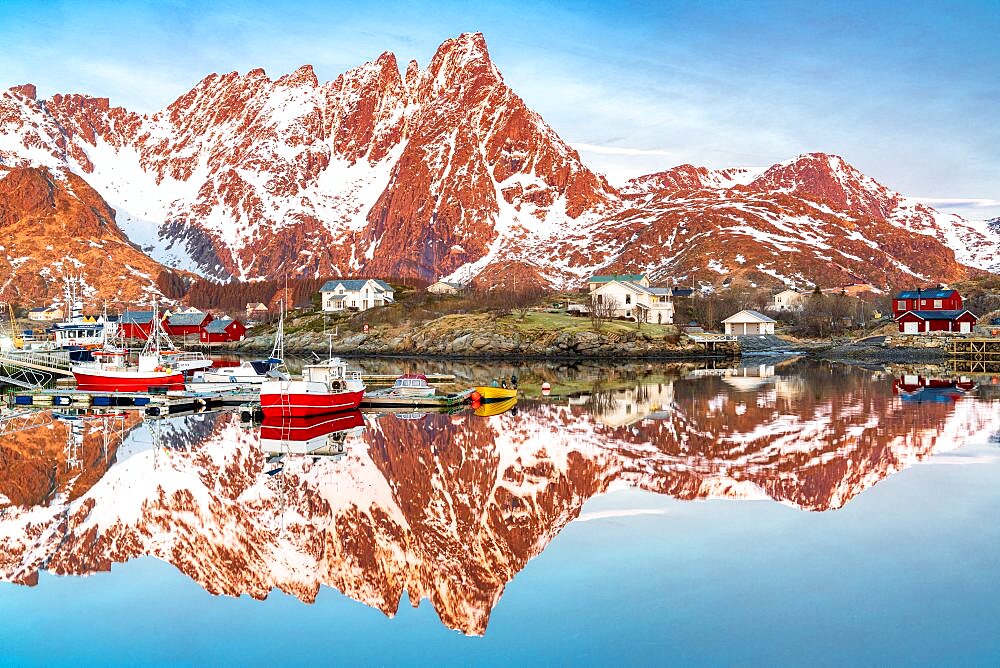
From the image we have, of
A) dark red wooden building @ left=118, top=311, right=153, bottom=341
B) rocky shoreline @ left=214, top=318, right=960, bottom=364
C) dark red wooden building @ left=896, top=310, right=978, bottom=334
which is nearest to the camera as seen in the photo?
rocky shoreline @ left=214, top=318, right=960, bottom=364

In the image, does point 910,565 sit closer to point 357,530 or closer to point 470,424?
point 357,530

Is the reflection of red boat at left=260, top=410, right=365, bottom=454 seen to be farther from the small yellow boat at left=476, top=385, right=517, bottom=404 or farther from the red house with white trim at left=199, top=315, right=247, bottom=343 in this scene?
the red house with white trim at left=199, top=315, right=247, bottom=343

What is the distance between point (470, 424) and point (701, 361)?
58058 millimetres

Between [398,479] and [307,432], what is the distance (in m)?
12.6

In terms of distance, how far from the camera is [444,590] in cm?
1869

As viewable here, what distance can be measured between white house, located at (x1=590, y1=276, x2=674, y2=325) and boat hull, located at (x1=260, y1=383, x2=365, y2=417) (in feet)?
266

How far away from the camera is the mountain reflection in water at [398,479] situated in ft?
67.6

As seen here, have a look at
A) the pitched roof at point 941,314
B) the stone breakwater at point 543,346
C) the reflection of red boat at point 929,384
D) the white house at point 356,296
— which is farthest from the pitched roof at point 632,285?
A: the reflection of red boat at point 929,384

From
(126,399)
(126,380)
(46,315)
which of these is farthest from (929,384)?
(46,315)

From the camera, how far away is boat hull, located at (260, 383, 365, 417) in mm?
44781

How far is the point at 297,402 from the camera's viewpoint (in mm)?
45031

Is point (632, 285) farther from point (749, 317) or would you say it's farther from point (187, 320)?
point (187, 320)

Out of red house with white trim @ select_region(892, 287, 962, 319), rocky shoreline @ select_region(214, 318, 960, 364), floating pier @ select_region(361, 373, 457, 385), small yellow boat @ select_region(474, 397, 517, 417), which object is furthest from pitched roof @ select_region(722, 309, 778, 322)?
small yellow boat @ select_region(474, 397, 517, 417)

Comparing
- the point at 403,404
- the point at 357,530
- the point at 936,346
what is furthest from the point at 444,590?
the point at 936,346
